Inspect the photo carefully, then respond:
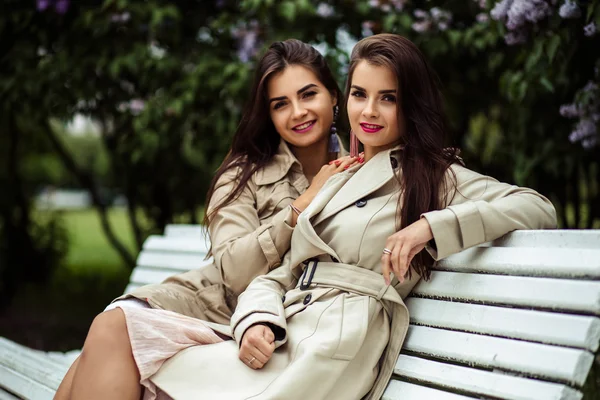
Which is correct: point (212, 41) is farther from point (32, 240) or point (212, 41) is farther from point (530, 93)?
point (32, 240)

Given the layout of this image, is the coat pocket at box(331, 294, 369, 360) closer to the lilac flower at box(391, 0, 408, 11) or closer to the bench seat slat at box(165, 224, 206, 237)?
the bench seat slat at box(165, 224, 206, 237)

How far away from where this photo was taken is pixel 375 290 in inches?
100

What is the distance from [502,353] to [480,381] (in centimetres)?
10

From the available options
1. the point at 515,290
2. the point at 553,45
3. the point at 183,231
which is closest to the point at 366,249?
the point at 515,290

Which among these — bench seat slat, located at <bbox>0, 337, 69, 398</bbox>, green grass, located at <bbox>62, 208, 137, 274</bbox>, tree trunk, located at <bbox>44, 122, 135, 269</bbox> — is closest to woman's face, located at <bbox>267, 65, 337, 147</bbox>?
bench seat slat, located at <bbox>0, 337, 69, 398</bbox>

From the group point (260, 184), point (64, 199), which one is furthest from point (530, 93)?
point (64, 199)

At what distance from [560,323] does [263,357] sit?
0.86 meters

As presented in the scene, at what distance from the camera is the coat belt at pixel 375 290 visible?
100 inches

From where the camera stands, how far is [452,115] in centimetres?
593

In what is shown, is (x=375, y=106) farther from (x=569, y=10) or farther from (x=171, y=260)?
(x=171, y=260)

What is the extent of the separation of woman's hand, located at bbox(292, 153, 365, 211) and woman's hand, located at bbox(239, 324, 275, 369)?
540 millimetres

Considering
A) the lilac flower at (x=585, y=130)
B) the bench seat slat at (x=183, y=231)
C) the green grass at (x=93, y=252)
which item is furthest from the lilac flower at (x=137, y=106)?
the green grass at (x=93, y=252)

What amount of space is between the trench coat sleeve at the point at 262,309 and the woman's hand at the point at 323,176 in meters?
0.28

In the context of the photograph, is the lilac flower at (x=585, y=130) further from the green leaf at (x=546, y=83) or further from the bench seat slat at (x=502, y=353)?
the bench seat slat at (x=502, y=353)
